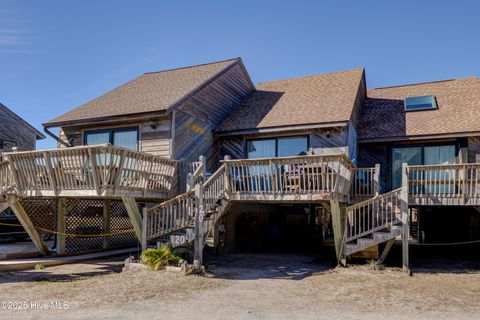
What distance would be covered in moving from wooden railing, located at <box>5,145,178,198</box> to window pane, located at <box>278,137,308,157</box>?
517 centimetres

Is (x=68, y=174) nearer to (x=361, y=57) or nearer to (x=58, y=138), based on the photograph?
(x=58, y=138)

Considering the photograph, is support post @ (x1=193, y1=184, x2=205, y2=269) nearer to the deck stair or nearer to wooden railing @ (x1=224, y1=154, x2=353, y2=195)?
wooden railing @ (x1=224, y1=154, x2=353, y2=195)

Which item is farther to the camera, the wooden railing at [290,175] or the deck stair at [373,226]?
the deck stair at [373,226]

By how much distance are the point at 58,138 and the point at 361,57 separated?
51.1ft

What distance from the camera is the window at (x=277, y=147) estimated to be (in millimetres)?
14695

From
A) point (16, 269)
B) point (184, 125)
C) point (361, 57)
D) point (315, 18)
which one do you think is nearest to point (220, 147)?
point (184, 125)

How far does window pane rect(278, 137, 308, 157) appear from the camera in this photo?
14648mm

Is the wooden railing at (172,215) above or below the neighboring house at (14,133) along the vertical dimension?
below

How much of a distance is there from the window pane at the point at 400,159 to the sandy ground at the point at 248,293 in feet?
13.8

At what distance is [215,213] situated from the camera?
1144 cm

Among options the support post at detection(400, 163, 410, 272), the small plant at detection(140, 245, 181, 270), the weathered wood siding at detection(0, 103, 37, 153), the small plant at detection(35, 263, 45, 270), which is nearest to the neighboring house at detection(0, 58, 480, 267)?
the support post at detection(400, 163, 410, 272)

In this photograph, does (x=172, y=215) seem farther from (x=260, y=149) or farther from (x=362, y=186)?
(x=362, y=186)

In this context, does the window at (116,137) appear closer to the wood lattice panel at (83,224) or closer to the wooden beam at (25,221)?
the wood lattice panel at (83,224)

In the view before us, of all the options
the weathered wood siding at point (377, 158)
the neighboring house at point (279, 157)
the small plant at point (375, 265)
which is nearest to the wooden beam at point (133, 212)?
the neighboring house at point (279, 157)
